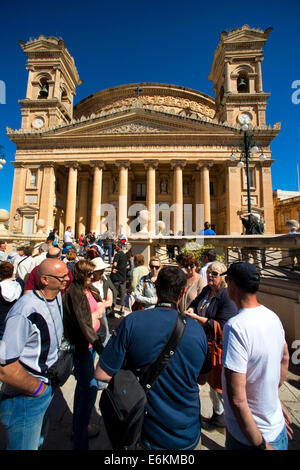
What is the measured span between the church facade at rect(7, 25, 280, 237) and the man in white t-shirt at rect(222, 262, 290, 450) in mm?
21243

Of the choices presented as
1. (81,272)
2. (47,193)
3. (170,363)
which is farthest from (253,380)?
(47,193)

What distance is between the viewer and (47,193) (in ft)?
83.1

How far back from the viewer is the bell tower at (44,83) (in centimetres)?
2861

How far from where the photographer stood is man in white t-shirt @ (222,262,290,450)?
5.01 ft

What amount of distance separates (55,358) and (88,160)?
84.4ft

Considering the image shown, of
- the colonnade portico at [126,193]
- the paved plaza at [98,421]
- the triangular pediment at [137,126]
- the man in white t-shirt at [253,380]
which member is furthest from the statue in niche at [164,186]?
the man in white t-shirt at [253,380]

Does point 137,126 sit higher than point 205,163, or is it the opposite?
point 137,126

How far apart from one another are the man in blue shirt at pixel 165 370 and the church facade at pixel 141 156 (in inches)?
835

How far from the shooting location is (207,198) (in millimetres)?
24734

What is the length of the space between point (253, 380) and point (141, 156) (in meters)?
25.2

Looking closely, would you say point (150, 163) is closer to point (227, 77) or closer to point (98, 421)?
point (227, 77)
